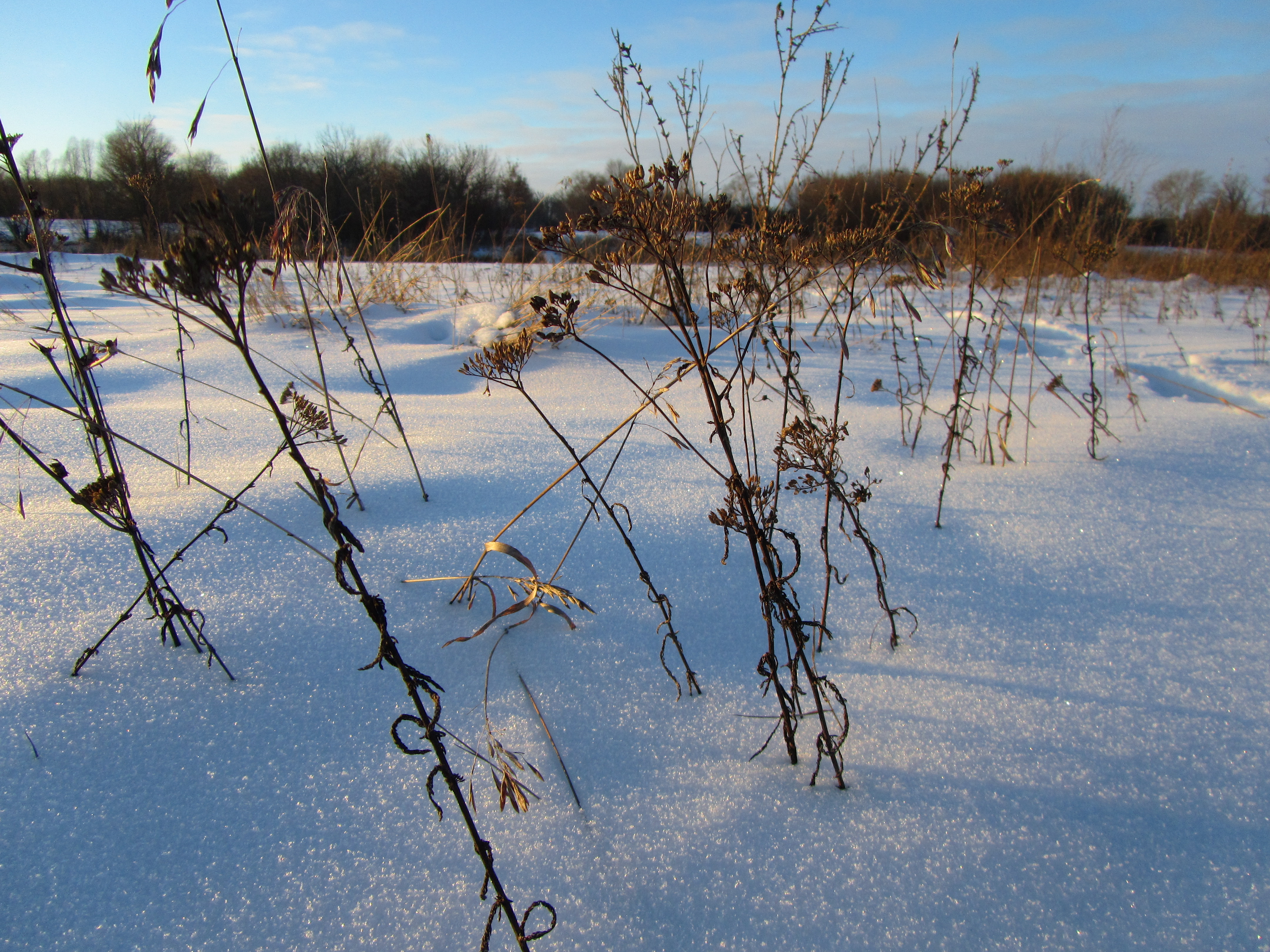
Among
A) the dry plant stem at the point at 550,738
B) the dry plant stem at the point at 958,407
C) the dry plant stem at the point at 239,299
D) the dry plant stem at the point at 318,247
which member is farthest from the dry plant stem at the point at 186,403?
the dry plant stem at the point at 958,407

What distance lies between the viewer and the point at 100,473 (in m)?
1.08

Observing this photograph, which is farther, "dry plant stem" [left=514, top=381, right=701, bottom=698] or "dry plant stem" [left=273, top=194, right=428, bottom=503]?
"dry plant stem" [left=273, top=194, right=428, bottom=503]

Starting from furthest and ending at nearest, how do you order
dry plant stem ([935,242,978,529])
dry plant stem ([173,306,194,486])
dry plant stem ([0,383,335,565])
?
dry plant stem ([935,242,978,529])
dry plant stem ([173,306,194,486])
dry plant stem ([0,383,335,565])

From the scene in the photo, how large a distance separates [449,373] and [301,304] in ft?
6.89

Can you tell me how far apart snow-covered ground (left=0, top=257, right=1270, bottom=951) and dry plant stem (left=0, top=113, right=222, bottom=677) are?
0.05 metres

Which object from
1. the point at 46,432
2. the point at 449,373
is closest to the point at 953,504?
the point at 449,373

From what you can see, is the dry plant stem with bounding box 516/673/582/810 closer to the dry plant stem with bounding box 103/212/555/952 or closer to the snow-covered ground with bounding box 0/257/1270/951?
the snow-covered ground with bounding box 0/257/1270/951

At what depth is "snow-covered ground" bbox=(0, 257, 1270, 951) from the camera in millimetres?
687

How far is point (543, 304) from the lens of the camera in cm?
79

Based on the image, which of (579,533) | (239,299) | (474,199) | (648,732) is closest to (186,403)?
(579,533)

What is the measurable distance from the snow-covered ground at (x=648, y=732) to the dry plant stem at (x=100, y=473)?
5 cm

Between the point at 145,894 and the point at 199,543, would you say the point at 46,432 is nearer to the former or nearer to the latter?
the point at 199,543

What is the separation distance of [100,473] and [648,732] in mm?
1016

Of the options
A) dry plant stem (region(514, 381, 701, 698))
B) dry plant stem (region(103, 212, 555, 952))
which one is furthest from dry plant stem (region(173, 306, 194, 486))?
dry plant stem (region(514, 381, 701, 698))
